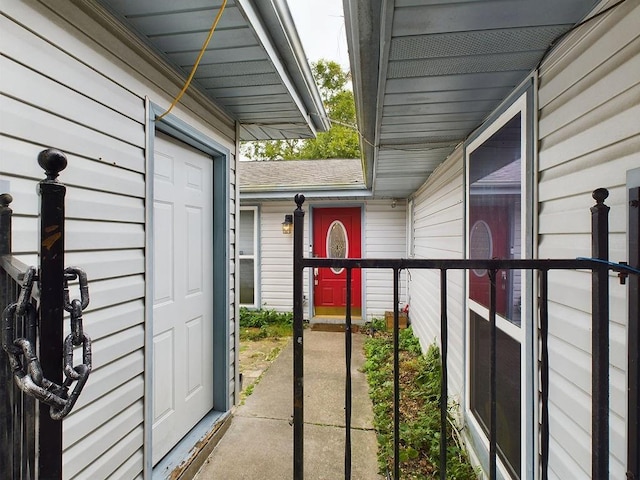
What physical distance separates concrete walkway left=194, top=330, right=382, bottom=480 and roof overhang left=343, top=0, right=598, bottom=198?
95.3 inches

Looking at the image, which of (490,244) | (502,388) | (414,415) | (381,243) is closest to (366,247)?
(381,243)

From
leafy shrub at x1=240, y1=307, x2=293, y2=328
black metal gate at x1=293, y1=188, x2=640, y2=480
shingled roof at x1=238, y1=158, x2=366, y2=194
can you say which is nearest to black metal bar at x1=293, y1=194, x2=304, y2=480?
black metal gate at x1=293, y1=188, x2=640, y2=480

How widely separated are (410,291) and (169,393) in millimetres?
4477

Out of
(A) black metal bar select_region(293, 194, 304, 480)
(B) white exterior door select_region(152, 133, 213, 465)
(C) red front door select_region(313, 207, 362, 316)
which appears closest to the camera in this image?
(A) black metal bar select_region(293, 194, 304, 480)

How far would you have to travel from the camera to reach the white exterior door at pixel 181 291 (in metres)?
2.05

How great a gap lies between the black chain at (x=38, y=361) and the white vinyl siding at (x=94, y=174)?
738 mm

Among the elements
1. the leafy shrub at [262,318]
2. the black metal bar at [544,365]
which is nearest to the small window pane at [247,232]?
the leafy shrub at [262,318]

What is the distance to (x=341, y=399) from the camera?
321 centimetres

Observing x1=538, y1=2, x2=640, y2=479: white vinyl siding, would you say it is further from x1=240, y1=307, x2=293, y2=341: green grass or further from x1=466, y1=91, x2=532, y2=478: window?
x1=240, y1=307, x2=293, y2=341: green grass

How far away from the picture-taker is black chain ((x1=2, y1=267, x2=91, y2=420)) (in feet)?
1.74

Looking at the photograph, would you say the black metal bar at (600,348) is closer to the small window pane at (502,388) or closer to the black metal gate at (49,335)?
the small window pane at (502,388)

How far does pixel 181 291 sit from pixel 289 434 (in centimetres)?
148

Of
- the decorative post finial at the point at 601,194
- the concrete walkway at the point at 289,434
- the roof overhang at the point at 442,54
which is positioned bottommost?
the concrete walkway at the point at 289,434

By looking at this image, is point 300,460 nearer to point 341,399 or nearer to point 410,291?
point 341,399
